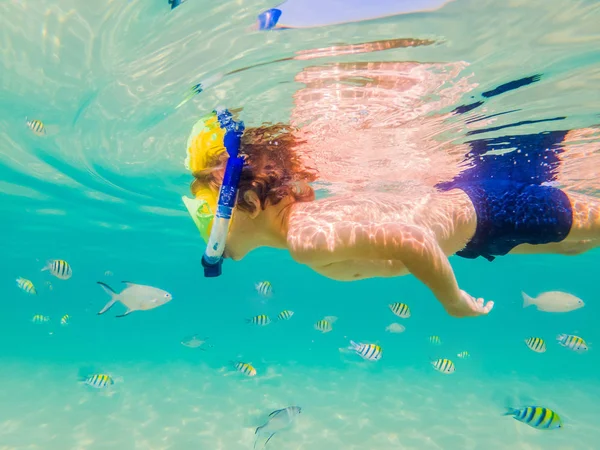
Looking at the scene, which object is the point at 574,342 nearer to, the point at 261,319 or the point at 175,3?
the point at 261,319

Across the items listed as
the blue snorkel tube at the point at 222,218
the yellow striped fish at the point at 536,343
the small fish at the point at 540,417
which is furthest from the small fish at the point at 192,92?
the yellow striped fish at the point at 536,343

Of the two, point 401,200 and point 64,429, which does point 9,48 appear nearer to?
point 401,200

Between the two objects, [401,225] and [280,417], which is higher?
[401,225]

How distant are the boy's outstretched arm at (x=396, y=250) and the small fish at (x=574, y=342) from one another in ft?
A: 29.5

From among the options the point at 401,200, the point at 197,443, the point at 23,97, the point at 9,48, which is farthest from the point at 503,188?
the point at 197,443

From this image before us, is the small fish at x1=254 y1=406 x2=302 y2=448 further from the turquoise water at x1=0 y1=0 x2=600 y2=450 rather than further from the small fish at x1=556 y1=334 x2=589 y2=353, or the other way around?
the small fish at x1=556 y1=334 x2=589 y2=353

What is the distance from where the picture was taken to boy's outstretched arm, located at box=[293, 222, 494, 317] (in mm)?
2752

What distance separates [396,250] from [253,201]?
1799mm

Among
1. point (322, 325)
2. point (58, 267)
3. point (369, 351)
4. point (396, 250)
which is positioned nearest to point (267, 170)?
point (396, 250)

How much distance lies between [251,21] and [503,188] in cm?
414

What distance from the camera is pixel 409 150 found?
28.9 ft

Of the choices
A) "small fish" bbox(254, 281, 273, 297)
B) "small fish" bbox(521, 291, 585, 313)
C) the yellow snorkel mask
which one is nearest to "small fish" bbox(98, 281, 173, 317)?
the yellow snorkel mask

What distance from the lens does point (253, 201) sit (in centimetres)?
396

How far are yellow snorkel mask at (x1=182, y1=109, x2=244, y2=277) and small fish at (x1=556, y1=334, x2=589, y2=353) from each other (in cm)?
1033
